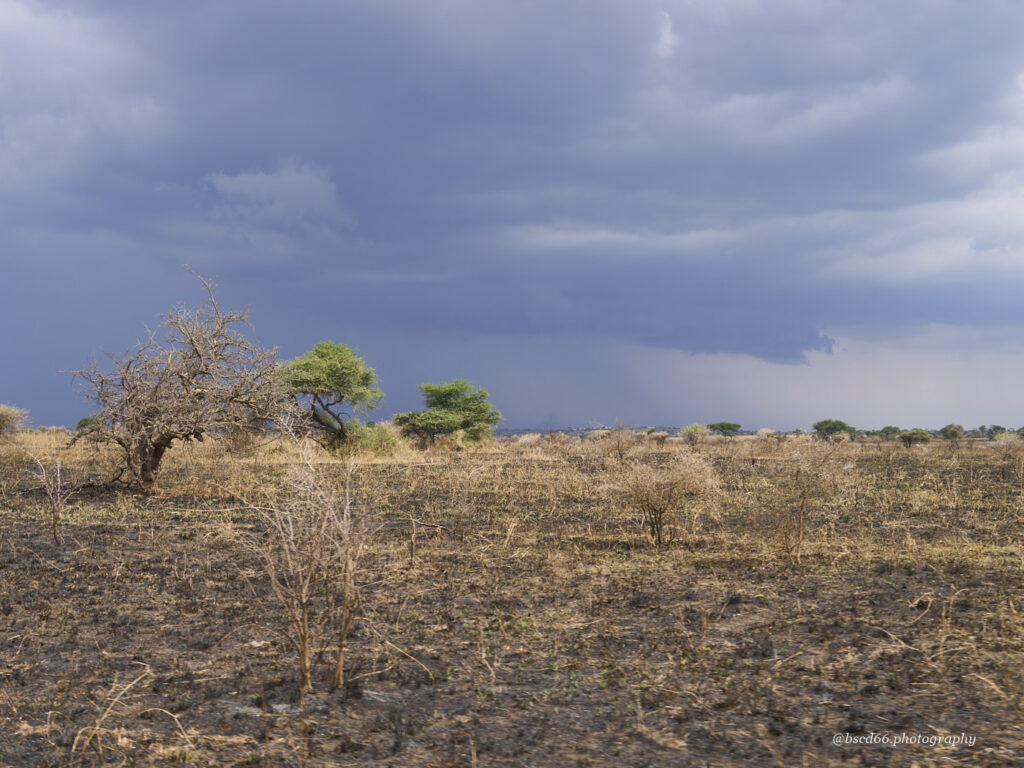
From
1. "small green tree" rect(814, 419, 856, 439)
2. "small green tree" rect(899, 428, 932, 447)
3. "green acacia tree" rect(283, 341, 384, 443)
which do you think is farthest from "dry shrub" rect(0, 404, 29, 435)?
"small green tree" rect(814, 419, 856, 439)

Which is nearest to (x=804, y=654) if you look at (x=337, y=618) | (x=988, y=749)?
(x=988, y=749)

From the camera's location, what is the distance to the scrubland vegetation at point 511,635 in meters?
5.18

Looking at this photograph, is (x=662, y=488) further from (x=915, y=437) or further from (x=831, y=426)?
(x=831, y=426)

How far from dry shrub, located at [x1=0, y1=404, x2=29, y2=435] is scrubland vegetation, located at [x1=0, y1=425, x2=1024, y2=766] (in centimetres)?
2633

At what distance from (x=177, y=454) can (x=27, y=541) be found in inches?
634

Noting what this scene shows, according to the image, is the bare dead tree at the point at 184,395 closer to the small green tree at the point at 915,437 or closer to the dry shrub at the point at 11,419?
the dry shrub at the point at 11,419

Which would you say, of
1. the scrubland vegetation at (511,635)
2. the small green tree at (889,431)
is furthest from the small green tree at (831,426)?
the scrubland vegetation at (511,635)

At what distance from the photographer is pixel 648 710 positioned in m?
5.64

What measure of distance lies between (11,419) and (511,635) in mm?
39126

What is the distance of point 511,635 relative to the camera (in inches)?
294

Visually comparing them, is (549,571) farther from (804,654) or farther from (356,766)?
(356,766)

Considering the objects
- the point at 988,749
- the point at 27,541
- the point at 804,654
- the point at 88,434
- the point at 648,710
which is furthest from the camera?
the point at 88,434

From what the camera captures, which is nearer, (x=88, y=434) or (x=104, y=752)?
(x=104, y=752)

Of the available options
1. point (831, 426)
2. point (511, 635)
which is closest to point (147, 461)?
point (511, 635)
